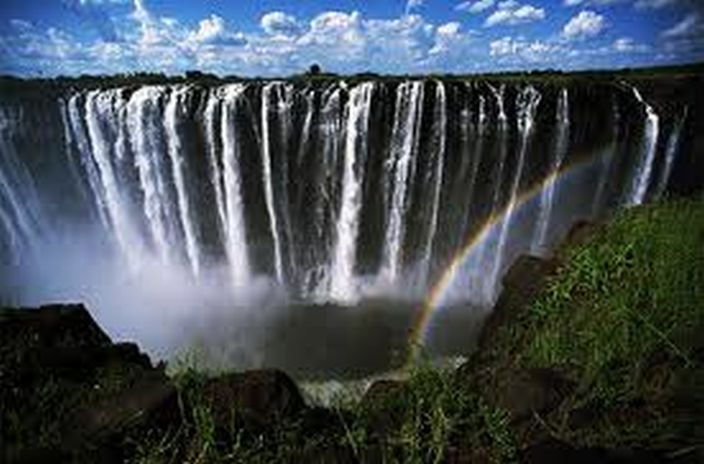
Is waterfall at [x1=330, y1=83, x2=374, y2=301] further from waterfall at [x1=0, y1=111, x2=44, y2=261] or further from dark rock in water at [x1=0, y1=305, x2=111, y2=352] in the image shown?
dark rock in water at [x1=0, y1=305, x2=111, y2=352]

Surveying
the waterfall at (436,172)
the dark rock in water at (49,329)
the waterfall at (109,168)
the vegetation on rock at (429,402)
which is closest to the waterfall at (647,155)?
the waterfall at (436,172)

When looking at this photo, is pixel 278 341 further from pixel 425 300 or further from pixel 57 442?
pixel 57 442

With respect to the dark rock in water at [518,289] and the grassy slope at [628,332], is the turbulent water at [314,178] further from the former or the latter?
the grassy slope at [628,332]

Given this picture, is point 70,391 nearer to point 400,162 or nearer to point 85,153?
point 400,162

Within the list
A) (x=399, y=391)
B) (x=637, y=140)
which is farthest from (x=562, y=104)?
(x=399, y=391)

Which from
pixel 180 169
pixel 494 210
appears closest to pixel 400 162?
pixel 494 210

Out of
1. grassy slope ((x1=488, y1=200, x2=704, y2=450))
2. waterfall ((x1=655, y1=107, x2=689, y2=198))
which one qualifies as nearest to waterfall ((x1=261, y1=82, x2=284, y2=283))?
waterfall ((x1=655, y1=107, x2=689, y2=198))
